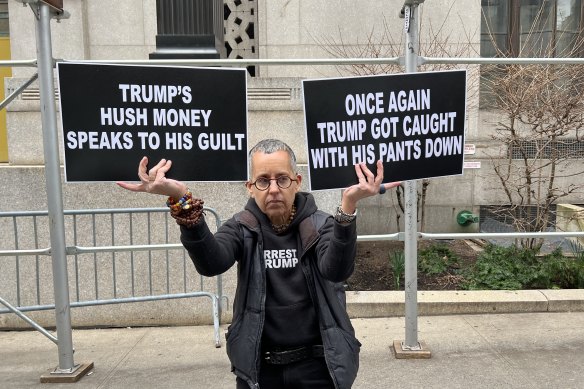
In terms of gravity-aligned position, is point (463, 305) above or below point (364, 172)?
below

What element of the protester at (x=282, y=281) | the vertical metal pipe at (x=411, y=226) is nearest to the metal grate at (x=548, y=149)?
the vertical metal pipe at (x=411, y=226)

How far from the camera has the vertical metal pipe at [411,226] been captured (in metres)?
3.90

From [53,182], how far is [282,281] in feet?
7.40

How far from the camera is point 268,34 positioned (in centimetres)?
943

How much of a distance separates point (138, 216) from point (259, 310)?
3151 mm

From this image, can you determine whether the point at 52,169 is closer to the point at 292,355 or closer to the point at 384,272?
the point at 292,355

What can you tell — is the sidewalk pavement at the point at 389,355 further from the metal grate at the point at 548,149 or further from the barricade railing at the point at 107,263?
the metal grate at the point at 548,149

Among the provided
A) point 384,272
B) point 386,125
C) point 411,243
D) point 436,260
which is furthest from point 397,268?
point 386,125

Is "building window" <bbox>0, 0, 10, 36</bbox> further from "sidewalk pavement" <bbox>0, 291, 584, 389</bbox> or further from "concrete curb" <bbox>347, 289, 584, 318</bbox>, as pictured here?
"concrete curb" <bbox>347, 289, 584, 318</bbox>

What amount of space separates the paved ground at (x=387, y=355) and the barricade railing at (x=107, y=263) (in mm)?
365

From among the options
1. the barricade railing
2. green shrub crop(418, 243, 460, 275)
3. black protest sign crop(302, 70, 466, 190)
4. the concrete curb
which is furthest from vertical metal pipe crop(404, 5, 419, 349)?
green shrub crop(418, 243, 460, 275)

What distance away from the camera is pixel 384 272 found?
6.27 m

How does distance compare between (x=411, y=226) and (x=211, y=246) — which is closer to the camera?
(x=211, y=246)

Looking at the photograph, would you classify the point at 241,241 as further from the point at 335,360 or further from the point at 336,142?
the point at 336,142
